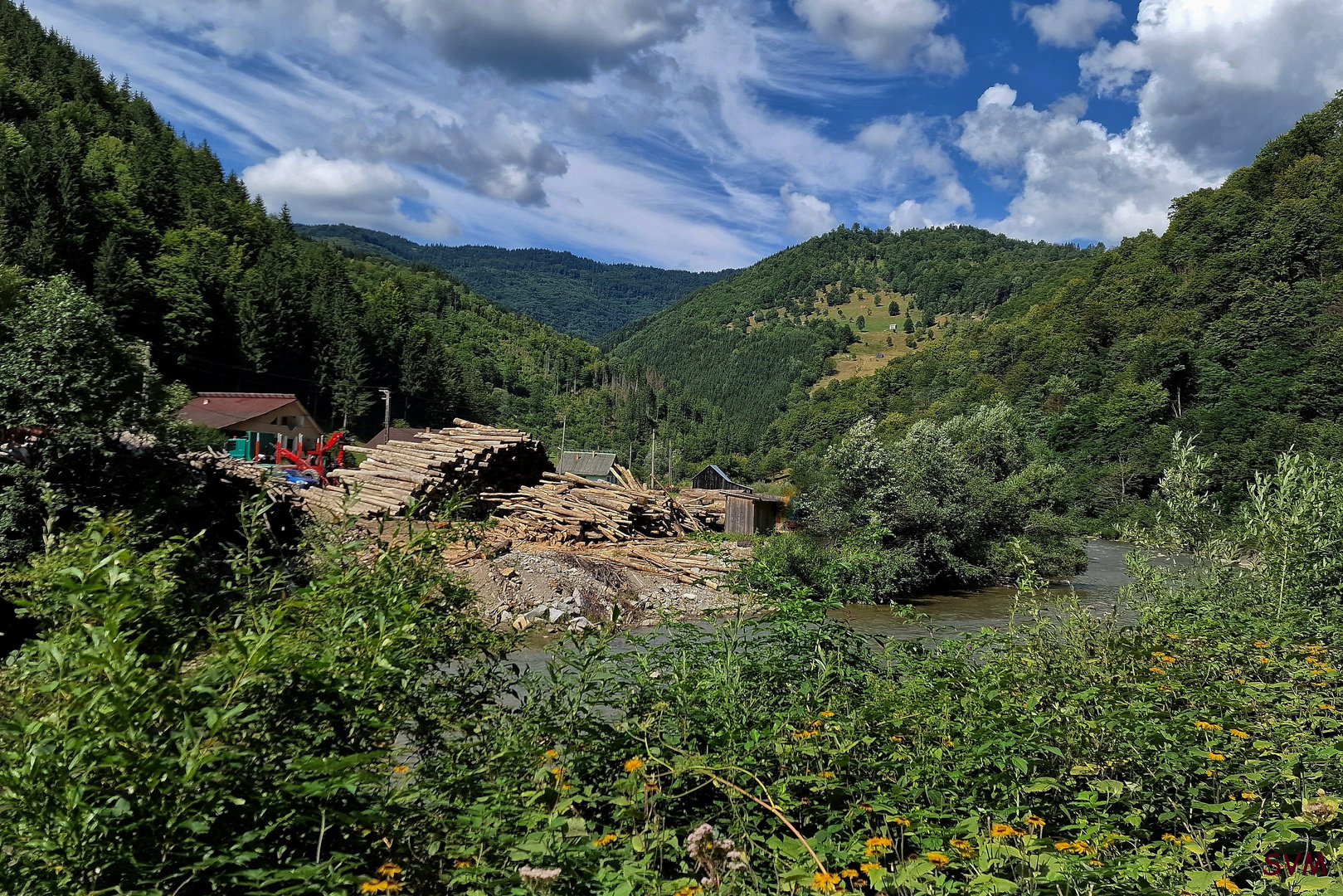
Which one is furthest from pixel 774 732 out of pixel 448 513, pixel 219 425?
pixel 219 425

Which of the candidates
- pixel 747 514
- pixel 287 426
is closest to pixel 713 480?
pixel 747 514

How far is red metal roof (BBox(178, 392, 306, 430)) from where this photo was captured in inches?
1622

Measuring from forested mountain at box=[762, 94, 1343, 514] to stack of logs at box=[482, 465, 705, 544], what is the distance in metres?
30.0

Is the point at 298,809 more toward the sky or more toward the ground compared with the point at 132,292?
more toward the ground

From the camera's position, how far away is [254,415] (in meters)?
43.6

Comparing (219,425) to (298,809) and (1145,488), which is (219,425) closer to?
(298,809)

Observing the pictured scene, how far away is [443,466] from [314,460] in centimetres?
1357

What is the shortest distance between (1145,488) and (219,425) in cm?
5546

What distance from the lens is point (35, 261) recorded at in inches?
1848

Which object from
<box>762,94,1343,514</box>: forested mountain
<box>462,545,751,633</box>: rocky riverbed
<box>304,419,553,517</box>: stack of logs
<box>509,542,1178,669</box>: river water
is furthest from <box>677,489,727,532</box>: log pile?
<box>762,94,1343,514</box>: forested mountain

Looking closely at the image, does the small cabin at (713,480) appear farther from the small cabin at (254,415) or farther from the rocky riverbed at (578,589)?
the rocky riverbed at (578,589)

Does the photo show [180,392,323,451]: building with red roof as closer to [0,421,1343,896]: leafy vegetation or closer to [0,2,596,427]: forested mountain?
[0,2,596,427]: forested mountain

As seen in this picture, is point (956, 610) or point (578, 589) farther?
point (956, 610)

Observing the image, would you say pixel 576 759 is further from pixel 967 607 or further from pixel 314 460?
pixel 314 460
